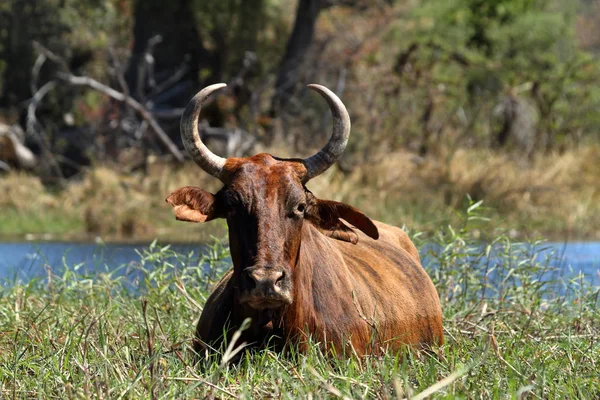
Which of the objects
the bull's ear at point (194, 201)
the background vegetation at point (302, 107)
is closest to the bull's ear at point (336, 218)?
the bull's ear at point (194, 201)

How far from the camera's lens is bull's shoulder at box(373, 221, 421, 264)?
24.6 ft

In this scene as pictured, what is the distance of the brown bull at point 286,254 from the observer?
525 cm

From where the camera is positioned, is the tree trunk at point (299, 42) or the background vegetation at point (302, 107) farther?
the tree trunk at point (299, 42)

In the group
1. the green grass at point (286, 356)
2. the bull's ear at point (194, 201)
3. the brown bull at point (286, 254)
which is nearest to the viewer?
the green grass at point (286, 356)

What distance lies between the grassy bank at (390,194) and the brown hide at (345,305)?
9885 millimetres

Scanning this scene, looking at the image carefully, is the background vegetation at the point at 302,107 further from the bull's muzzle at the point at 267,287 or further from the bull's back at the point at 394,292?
the bull's muzzle at the point at 267,287

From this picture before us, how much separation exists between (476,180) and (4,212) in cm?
881

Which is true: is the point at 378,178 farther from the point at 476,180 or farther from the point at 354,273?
the point at 354,273

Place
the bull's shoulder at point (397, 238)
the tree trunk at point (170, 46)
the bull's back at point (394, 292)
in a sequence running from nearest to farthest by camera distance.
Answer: the bull's back at point (394, 292)
the bull's shoulder at point (397, 238)
the tree trunk at point (170, 46)

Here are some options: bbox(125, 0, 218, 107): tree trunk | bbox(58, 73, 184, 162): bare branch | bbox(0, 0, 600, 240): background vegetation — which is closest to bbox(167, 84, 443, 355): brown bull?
bbox(0, 0, 600, 240): background vegetation

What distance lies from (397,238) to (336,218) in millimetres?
1989

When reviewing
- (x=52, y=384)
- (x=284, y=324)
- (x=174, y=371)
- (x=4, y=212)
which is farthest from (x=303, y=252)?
(x=4, y=212)

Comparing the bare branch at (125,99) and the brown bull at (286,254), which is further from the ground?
the brown bull at (286,254)

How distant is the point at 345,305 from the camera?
5895 mm
